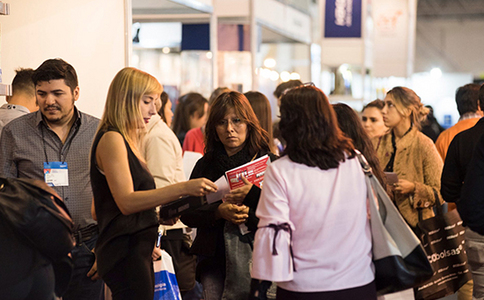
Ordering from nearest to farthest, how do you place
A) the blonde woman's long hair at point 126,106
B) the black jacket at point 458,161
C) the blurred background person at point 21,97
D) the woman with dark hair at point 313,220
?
the woman with dark hair at point 313,220 < the blonde woman's long hair at point 126,106 < the black jacket at point 458,161 < the blurred background person at point 21,97

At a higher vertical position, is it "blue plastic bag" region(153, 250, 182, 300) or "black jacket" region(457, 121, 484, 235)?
"black jacket" region(457, 121, 484, 235)

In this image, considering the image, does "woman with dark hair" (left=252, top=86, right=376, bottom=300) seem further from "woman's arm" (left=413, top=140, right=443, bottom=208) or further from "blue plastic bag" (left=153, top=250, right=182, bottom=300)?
"woman's arm" (left=413, top=140, right=443, bottom=208)

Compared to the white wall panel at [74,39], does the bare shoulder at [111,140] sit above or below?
below

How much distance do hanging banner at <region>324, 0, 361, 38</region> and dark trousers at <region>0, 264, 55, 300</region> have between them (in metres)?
10.5

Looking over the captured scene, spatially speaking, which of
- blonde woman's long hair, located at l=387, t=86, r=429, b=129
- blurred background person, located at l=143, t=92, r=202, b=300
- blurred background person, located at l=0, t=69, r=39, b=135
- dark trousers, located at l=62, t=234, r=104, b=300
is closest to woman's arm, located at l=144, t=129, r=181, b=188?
blurred background person, located at l=143, t=92, r=202, b=300

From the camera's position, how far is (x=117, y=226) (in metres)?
2.51

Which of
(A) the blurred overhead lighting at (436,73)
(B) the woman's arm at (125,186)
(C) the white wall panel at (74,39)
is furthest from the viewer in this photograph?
(A) the blurred overhead lighting at (436,73)

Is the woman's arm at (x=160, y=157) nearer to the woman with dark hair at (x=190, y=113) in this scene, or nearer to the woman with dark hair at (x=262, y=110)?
the woman with dark hair at (x=262, y=110)

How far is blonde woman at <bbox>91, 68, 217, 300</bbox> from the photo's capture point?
2447 millimetres

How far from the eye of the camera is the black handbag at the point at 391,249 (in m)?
2.18

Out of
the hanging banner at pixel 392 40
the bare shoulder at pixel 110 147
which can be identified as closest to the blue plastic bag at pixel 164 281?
the bare shoulder at pixel 110 147

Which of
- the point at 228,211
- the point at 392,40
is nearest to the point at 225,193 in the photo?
the point at 228,211

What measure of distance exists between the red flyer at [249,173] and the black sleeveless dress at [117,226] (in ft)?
1.29

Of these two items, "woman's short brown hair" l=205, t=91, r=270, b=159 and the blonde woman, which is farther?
"woman's short brown hair" l=205, t=91, r=270, b=159
